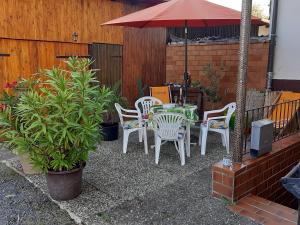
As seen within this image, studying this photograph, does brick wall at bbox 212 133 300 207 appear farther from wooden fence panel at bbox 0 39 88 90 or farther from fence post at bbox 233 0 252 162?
wooden fence panel at bbox 0 39 88 90

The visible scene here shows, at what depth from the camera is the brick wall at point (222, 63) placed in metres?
5.88

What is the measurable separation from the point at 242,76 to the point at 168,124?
1.38m

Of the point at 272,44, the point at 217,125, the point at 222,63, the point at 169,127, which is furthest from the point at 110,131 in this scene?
the point at 272,44

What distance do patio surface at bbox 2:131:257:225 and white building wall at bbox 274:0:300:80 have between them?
8.00 feet

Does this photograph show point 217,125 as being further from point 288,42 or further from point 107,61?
point 107,61

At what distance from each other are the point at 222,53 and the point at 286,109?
2.29 m

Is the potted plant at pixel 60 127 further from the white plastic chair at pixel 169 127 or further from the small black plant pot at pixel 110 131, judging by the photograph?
the small black plant pot at pixel 110 131

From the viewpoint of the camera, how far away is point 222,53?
6.47 meters

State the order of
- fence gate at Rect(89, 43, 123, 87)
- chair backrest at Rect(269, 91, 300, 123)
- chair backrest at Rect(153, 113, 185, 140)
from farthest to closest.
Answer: fence gate at Rect(89, 43, 123, 87) → chair backrest at Rect(269, 91, 300, 123) → chair backrest at Rect(153, 113, 185, 140)

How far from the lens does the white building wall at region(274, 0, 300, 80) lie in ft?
17.6

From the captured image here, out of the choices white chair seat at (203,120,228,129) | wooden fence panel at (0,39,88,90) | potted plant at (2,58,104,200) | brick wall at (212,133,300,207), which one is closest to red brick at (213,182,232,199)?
brick wall at (212,133,300,207)

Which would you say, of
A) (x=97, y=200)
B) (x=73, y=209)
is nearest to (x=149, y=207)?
(x=97, y=200)

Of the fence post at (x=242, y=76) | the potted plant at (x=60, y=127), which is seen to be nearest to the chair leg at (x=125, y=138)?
the potted plant at (x=60, y=127)

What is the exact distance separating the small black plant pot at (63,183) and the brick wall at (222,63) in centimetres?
452
